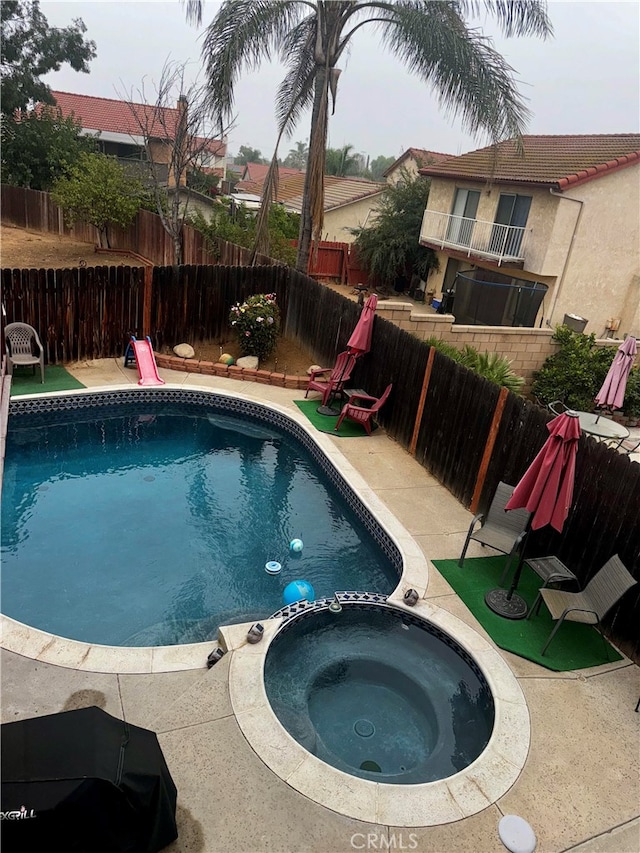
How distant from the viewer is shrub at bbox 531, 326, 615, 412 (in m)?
12.7

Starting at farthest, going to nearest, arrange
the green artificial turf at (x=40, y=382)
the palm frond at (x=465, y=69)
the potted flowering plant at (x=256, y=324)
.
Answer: the potted flowering plant at (x=256, y=324) < the palm frond at (x=465, y=69) < the green artificial turf at (x=40, y=382)

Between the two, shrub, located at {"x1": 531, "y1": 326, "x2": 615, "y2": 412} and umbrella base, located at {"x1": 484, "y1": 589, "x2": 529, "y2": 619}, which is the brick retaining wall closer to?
shrub, located at {"x1": 531, "y1": 326, "x2": 615, "y2": 412}

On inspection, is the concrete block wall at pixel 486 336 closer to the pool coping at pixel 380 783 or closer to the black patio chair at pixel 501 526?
the black patio chair at pixel 501 526

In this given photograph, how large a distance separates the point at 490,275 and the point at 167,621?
1954 cm

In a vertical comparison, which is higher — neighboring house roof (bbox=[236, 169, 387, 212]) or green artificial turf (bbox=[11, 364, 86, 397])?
neighboring house roof (bbox=[236, 169, 387, 212])

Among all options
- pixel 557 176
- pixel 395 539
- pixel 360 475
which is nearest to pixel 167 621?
pixel 395 539

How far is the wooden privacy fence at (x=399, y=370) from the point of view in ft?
19.8

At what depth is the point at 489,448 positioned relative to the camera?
786cm

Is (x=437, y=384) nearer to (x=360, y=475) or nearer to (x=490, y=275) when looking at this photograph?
(x=360, y=475)

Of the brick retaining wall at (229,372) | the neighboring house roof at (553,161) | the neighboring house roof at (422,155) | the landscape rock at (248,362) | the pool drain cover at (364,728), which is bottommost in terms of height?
the pool drain cover at (364,728)

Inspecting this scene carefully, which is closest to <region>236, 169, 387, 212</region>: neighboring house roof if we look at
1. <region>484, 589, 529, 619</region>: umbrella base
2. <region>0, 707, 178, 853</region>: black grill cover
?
<region>484, 589, 529, 619</region>: umbrella base

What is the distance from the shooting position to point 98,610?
20.3 ft

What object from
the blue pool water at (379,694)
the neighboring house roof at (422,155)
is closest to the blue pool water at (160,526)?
the blue pool water at (379,694)

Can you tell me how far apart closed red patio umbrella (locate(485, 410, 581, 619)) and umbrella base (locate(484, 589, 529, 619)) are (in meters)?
0.01
